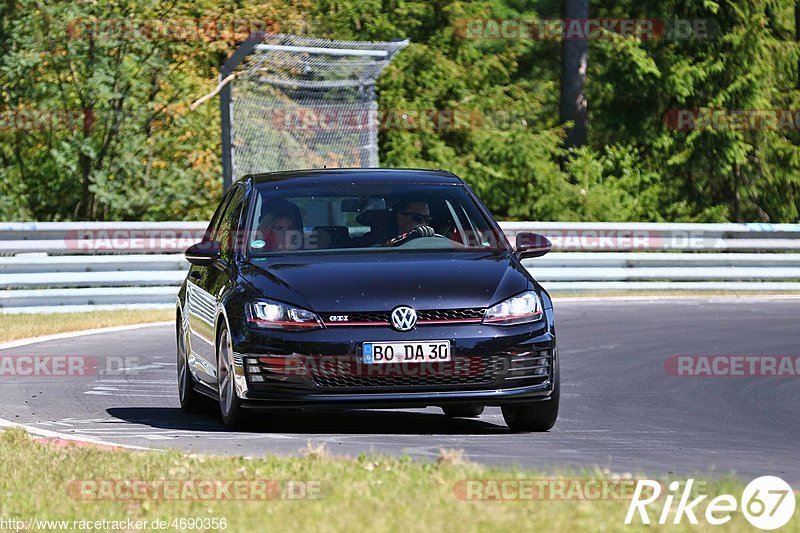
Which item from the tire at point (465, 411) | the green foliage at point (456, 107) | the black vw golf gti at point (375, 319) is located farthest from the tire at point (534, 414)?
the green foliage at point (456, 107)

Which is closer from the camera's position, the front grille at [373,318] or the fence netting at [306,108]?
the front grille at [373,318]

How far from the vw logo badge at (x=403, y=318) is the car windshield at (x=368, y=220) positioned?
3.43 feet

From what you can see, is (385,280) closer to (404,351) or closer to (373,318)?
(373,318)

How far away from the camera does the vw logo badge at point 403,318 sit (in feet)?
29.8

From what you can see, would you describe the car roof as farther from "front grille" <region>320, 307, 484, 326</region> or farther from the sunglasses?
"front grille" <region>320, 307, 484, 326</region>

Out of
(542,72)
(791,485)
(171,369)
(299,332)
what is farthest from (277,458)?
(542,72)

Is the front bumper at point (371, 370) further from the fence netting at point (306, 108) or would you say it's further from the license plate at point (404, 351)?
the fence netting at point (306, 108)

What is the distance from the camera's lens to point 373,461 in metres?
7.71

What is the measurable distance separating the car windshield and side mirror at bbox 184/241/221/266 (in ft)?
1.01

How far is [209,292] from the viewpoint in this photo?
414 inches

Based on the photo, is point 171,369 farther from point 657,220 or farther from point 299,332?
point 657,220

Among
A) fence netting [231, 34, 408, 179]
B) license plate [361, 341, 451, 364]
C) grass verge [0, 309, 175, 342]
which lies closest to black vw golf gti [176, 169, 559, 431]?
license plate [361, 341, 451, 364]

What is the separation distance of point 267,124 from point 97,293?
5249mm

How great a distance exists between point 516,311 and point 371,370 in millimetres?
912
